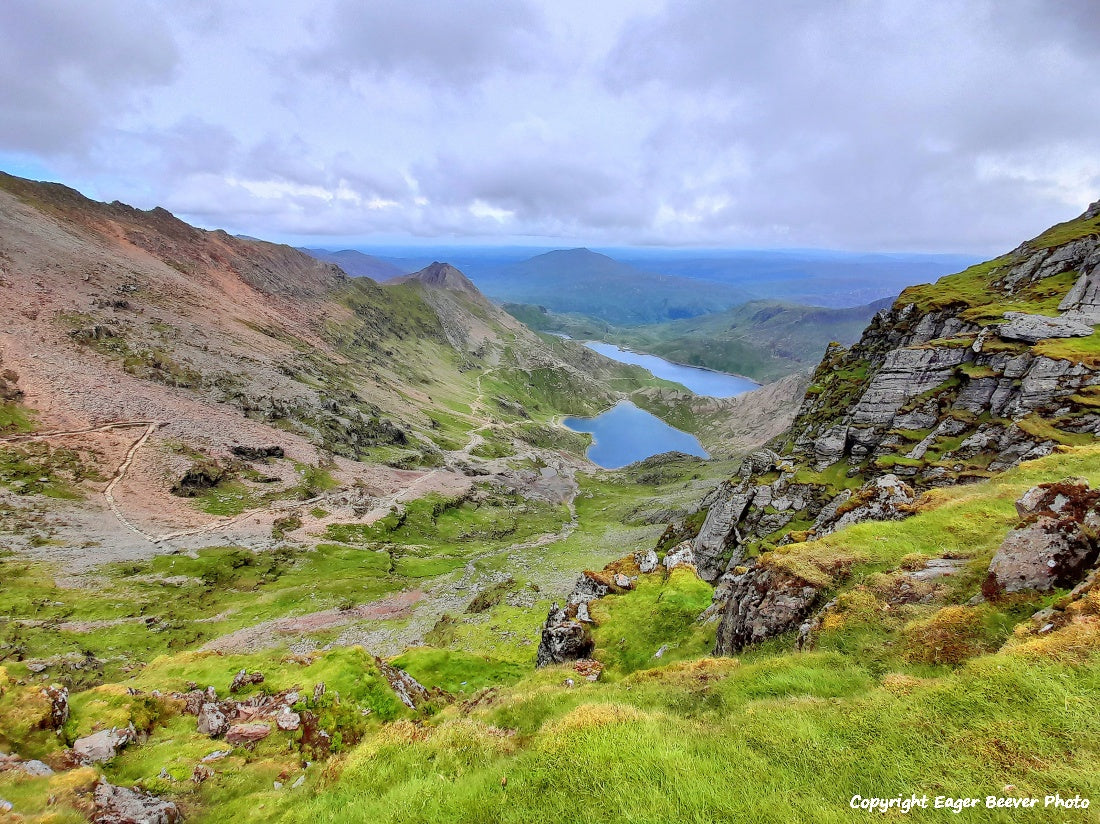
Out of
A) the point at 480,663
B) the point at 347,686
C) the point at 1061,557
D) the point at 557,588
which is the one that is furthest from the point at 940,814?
the point at 557,588

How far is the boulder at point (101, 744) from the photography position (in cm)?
1775

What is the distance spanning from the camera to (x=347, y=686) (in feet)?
79.5

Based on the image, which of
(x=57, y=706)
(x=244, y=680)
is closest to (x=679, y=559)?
(x=244, y=680)

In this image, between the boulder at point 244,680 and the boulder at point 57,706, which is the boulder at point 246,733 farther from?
the boulder at point 57,706

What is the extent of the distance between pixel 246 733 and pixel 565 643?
17958 millimetres

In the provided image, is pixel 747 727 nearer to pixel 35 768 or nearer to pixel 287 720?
pixel 287 720

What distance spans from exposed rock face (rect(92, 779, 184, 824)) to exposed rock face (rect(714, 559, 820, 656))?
22136 mm

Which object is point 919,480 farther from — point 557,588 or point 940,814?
point 557,588

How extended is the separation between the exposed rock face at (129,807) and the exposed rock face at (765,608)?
72.6 ft

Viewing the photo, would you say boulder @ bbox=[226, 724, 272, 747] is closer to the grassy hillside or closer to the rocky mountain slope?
the grassy hillside

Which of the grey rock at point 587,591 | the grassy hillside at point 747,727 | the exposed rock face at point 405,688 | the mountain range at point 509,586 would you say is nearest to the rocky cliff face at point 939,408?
the mountain range at point 509,586

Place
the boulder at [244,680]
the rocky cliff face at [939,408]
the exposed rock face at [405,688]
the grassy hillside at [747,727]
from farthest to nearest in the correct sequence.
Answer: the rocky cliff face at [939,408] → the boulder at [244,680] → the exposed rock face at [405,688] → the grassy hillside at [747,727]

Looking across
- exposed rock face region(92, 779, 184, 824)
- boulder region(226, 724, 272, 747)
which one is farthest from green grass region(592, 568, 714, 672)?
exposed rock face region(92, 779, 184, 824)

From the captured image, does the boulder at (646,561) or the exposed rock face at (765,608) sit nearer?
the exposed rock face at (765,608)
